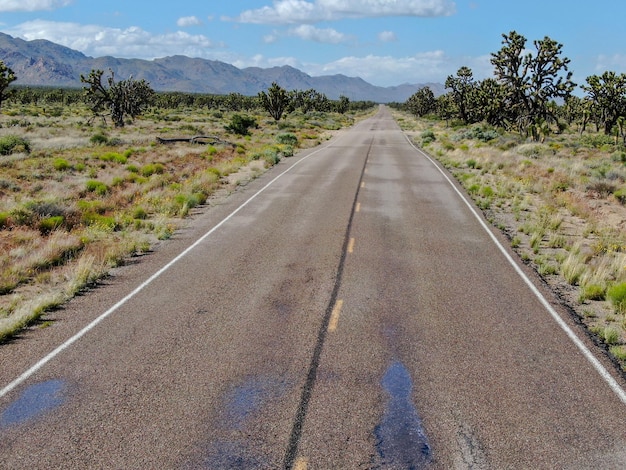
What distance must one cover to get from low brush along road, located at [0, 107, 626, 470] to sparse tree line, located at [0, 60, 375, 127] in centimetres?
4544

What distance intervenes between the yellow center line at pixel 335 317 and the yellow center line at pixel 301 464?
3.31m

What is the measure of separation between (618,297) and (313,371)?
22.4 ft

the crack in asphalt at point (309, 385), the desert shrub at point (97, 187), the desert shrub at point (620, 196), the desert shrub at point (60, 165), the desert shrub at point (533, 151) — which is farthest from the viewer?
the desert shrub at point (533, 151)

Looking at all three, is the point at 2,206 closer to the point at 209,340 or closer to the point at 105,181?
the point at 105,181

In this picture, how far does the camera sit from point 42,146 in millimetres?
36125

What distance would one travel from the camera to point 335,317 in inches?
370

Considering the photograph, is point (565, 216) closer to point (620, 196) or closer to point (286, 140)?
point (620, 196)

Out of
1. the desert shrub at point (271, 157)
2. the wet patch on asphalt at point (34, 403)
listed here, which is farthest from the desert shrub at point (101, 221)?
the desert shrub at point (271, 157)

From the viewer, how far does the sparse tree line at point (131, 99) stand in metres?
57.2

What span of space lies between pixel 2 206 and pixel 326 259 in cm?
1286

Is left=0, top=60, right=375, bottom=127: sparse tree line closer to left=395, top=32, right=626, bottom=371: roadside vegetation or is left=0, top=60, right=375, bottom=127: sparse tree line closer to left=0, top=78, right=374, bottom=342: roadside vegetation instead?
left=0, top=78, right=374, bottom=342: roadside vegetation

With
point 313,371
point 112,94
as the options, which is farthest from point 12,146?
point 313,371

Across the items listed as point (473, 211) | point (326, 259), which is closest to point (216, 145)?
point (473, 211)

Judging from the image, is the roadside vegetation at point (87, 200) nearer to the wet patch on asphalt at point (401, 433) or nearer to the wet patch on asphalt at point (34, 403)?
the wet patch on asphalt at point (34, 403)
